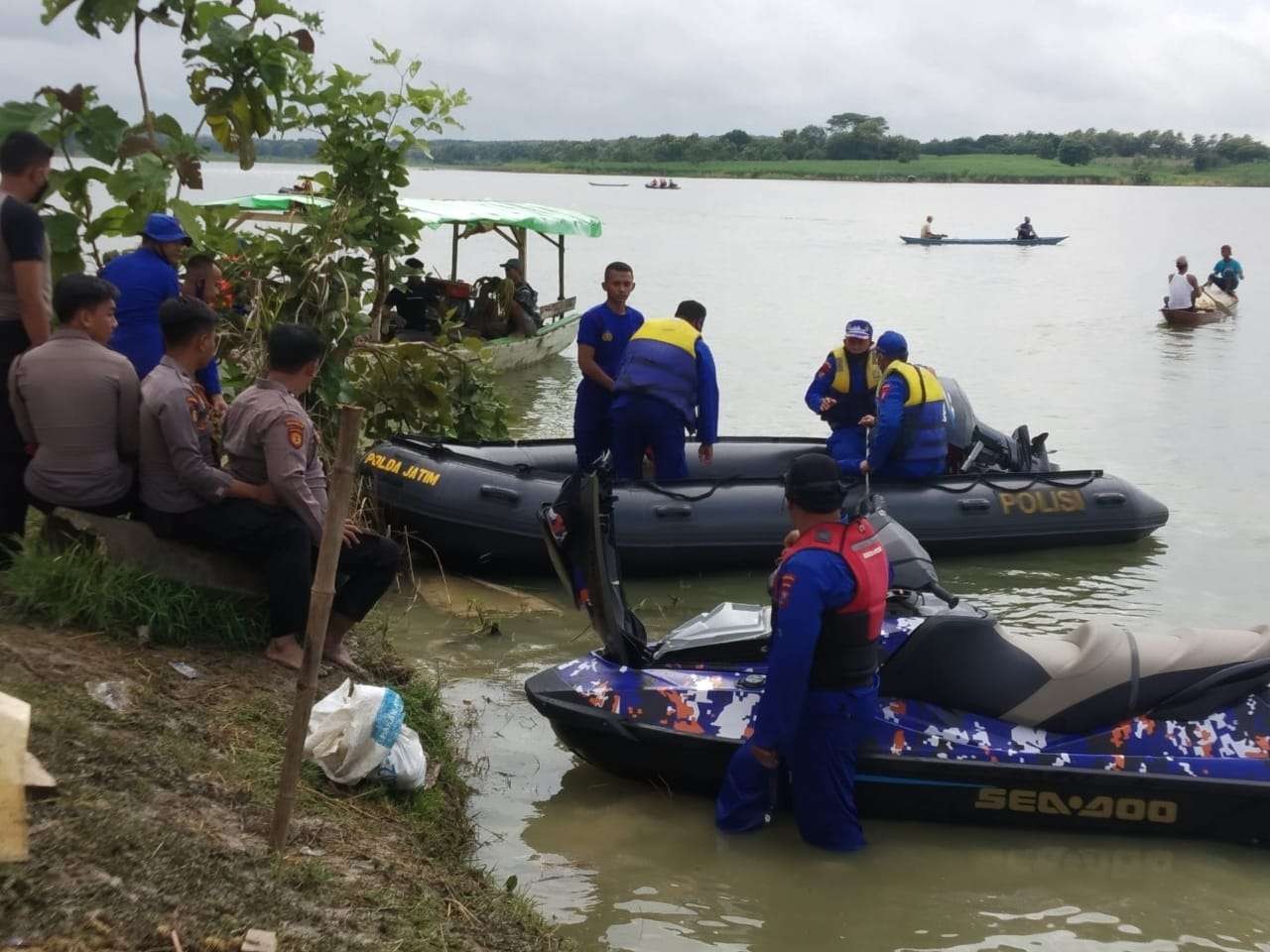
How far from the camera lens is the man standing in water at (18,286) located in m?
5.02

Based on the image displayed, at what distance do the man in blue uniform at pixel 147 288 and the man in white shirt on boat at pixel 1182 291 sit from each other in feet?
71.6

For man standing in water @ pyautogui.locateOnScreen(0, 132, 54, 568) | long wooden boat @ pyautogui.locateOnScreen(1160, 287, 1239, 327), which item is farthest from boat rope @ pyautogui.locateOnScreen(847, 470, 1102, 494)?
long wooden boat @ pyautogui.locateOnScreen(1160, 287, 1239, 327)

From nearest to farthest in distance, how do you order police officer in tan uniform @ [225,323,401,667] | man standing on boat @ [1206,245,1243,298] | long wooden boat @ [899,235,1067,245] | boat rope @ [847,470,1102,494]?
1. police officer in tan uniform @ [225,323,401,667]
2. boat rope @ [847,470,1102,494]
3. man standing on boat @ [1206,245,1243,298]
4. long wooden boat @ [899,235,1067,245]

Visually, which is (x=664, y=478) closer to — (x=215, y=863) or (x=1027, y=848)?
(x=1027, y=848)

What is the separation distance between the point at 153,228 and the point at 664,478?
13.0ft

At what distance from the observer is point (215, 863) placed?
3396 mm

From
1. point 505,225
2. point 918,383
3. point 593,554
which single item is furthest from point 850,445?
point 505,225

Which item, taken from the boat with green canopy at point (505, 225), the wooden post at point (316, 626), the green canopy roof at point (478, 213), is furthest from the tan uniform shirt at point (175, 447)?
the green canopy roof at point (478, 213)

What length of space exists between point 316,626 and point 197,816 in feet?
2.01

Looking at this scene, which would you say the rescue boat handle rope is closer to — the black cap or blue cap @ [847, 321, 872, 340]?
blue cap @ [847, 321, 872, 340]

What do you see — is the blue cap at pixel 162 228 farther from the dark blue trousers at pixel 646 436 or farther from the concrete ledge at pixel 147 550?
the dark blue trousers at pixel 646 436

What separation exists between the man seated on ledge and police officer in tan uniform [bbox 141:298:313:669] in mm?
131

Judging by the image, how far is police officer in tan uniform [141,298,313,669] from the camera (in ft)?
16.6

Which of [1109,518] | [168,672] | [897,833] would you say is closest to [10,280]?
[168,672]
